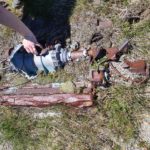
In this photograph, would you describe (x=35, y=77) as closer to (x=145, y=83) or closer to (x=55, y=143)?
(x=55, y=143)

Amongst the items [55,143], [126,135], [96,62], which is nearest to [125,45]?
[96,62]

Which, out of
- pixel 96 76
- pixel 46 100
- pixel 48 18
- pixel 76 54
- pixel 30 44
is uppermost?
pixel 48 18

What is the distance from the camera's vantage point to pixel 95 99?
3.63m

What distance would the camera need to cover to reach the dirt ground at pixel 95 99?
11.3 feet

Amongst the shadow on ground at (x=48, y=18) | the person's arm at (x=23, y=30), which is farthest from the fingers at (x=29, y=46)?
the shadow on ground at (x=48, y=18)

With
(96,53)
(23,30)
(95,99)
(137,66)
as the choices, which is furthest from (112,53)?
(23,30)

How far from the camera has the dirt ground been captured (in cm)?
345

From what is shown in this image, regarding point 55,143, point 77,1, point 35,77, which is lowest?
point 55,143

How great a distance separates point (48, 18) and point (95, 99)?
42.9 inches

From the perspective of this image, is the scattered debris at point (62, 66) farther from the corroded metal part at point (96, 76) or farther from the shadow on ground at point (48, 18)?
the shadow on ground at point (48, 18)

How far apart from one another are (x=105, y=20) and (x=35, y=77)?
868 millimetres

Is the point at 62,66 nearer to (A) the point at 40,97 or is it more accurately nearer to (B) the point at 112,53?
(A) the point at 40,97

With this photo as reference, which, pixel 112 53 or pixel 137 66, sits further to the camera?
pixel 112 53

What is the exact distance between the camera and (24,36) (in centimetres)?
383
